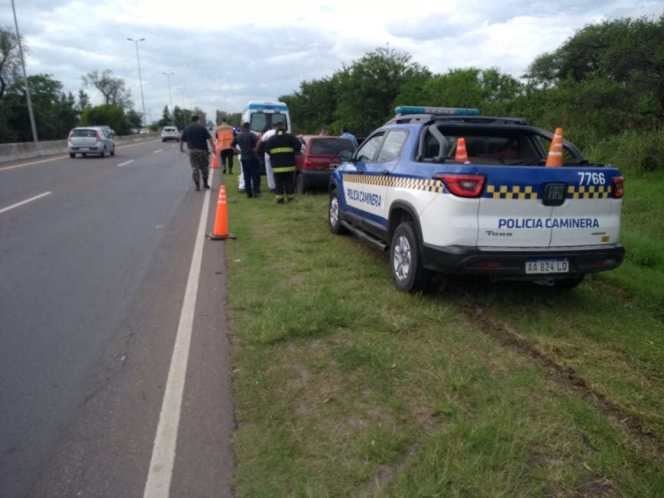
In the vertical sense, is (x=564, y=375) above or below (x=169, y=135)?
below

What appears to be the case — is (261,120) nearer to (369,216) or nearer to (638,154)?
(638,154)

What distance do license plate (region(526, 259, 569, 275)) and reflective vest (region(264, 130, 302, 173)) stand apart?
7.41m

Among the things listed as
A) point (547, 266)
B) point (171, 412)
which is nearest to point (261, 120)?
point (547, 266)

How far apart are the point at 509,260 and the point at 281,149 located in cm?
740

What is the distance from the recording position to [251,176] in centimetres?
1284

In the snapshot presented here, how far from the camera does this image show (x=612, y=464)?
2.82 meters

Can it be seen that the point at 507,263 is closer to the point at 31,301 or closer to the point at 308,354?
the point at 308,354

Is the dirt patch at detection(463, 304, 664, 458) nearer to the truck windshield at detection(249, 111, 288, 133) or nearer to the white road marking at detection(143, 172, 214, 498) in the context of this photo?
the white road marking at detection(143, 172, 214, 498)

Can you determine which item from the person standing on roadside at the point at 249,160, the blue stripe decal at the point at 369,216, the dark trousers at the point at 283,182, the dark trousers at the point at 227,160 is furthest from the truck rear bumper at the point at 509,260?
the dark trousers at the point at 227,160

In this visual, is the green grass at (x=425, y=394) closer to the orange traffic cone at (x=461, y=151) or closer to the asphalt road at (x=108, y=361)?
the asphalt road at (x=108, y=361)

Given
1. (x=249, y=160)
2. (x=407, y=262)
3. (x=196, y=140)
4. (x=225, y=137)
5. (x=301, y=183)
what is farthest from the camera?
(x=225, y=137)

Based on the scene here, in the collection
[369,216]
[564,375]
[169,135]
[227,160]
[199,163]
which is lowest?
[564,375]

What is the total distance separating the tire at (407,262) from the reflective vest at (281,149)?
5.93 m

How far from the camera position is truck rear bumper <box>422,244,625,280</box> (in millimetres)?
4613
